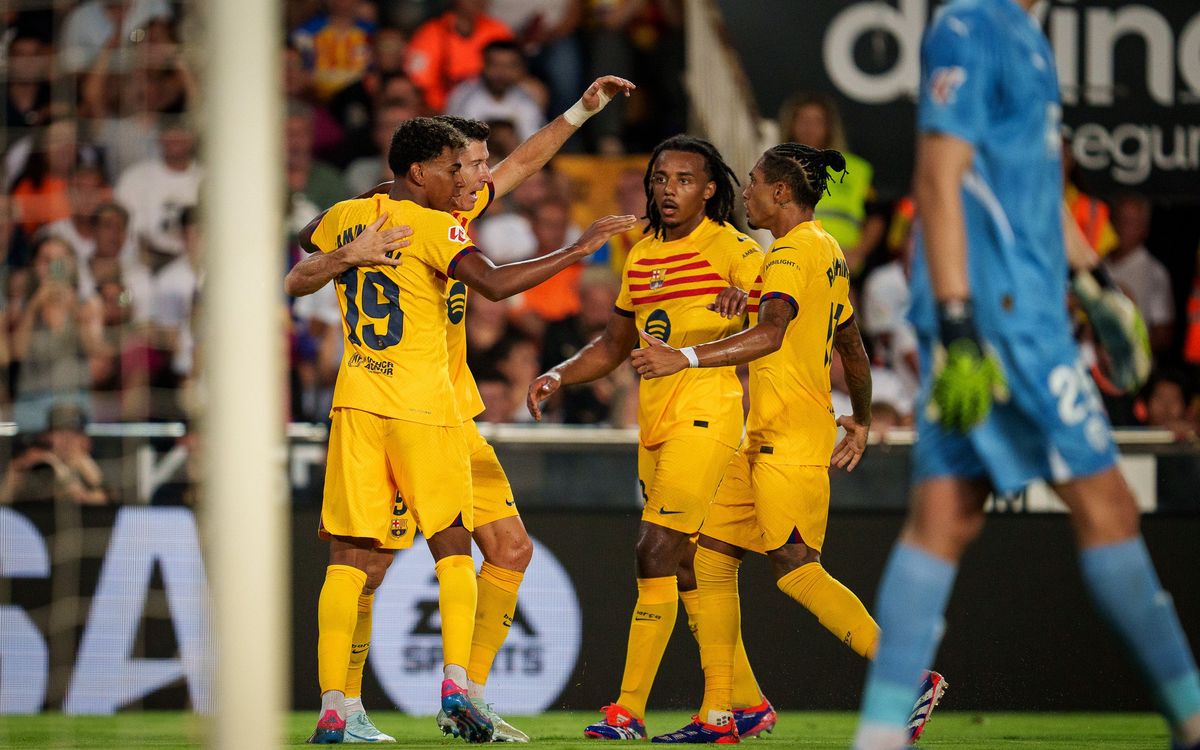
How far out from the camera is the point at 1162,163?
445 inches

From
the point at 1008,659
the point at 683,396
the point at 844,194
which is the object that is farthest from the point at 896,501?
the point at 844,194

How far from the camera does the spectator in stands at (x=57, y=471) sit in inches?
335

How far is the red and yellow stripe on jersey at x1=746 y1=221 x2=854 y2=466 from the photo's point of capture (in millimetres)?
6531

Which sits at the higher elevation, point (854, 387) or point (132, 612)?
point (854, 387)

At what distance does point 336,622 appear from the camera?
242 inches

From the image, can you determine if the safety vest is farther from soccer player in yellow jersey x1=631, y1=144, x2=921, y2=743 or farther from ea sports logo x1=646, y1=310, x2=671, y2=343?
ea sports logo x1=646, y1=310, x2=671, y2=343

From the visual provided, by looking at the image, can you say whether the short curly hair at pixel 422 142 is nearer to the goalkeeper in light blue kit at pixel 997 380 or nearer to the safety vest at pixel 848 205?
the goalkeeper in light blue kit at pixel 997 380

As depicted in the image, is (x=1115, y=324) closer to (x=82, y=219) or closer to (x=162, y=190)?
(x=82, y=219)

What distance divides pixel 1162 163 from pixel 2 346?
784 centimetres

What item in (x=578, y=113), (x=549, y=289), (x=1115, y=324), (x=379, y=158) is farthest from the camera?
(x=379, y=158)

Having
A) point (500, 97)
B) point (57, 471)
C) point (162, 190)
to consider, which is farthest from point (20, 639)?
point (500, 97)

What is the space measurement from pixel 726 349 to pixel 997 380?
6.84 ft

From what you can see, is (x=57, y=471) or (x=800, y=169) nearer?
(x=800, y=169)

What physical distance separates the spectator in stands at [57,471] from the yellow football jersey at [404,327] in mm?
2852
